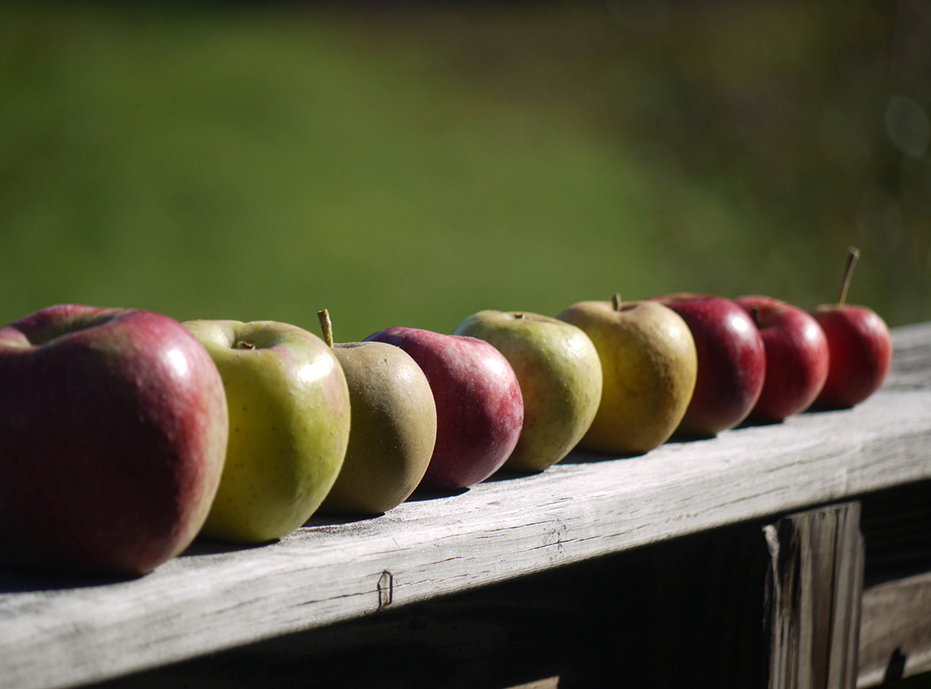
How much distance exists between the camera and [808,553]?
4.36 feet

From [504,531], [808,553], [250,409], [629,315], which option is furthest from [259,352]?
[808,553]

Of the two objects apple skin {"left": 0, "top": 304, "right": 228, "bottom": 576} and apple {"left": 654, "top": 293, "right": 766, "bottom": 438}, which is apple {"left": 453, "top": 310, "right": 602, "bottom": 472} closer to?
apple {"left": 654, "top": 293, "right": 766, "bottom": 438}

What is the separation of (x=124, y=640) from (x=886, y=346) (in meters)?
1.67

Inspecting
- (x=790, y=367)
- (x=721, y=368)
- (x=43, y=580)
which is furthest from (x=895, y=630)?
(x=43, y=580)

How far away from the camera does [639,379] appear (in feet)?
4.41

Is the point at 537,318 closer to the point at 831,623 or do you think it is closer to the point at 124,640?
the point at 831,623

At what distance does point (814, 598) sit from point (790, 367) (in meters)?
0.45

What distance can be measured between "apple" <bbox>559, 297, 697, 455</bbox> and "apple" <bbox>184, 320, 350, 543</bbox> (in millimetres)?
598

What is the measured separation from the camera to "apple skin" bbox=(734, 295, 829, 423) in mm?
1609

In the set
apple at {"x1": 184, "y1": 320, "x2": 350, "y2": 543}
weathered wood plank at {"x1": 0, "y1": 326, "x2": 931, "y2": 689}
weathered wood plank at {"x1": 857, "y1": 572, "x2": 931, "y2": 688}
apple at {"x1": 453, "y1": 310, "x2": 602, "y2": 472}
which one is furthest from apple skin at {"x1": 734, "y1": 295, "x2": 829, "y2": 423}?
apple at {"x1": 184, "y1": 320, "x2": 350, "y2": 543}

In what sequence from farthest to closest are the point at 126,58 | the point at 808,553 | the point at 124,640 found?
1. the point at 126,58
2. the point at 808,553
3. the point at 124,640

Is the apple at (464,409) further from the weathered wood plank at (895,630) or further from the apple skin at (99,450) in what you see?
the weathered wood plank at (895,630)

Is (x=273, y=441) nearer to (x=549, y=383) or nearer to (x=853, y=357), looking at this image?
(x=549, y=383)

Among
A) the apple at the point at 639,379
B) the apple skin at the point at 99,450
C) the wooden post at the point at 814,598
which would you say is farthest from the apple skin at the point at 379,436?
the wooden post at the point at 814,598
